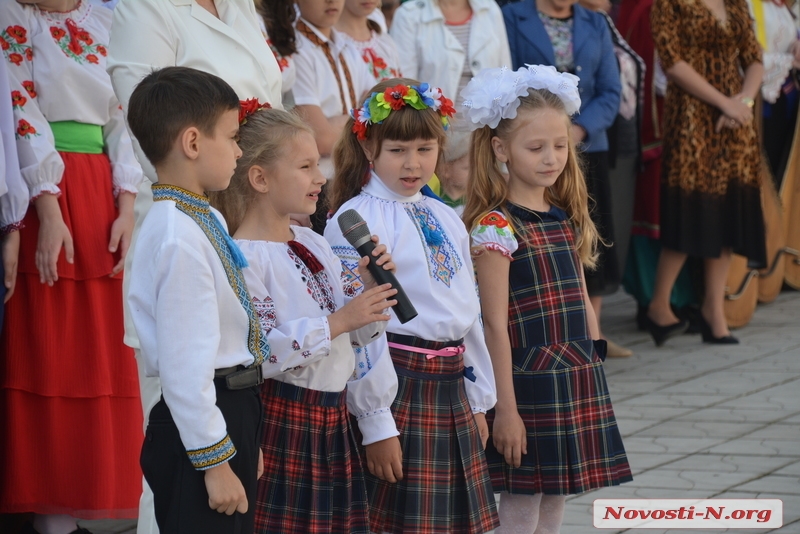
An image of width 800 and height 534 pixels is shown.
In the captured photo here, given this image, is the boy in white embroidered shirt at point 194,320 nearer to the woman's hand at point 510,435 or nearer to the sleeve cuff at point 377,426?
the sleeve cuff at point 377,426

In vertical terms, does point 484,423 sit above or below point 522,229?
below

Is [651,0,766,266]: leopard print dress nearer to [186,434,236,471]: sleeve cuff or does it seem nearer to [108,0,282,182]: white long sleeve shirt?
[108,0,282,182]: white long sleeve shirt

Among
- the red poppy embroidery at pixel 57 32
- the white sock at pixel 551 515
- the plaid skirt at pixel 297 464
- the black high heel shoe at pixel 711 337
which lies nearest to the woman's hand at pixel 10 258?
the red poppy embroidery at pixel 57 32

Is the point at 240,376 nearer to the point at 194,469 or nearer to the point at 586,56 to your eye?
the point at 194,469

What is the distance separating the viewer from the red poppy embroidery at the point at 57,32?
3.80 meters

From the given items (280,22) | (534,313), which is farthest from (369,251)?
(280,22)

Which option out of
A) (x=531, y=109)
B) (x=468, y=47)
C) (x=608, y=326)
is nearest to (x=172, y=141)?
(x=531, y=109)

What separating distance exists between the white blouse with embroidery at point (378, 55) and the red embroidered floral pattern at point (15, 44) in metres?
1.46

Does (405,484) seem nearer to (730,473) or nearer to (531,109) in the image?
(531,109)

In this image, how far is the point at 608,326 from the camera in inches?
296

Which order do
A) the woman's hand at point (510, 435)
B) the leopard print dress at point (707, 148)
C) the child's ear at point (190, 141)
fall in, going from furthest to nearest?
1. the leopard print dress at point (707, 148)
2. the woman's hand at point (510, 435)
3. the child's ear at point (190, 141)

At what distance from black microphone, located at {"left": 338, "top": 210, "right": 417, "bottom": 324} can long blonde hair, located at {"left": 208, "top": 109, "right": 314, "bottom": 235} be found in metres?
0.27

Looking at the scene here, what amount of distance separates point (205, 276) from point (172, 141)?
31cm

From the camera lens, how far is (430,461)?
3055 millimetres
